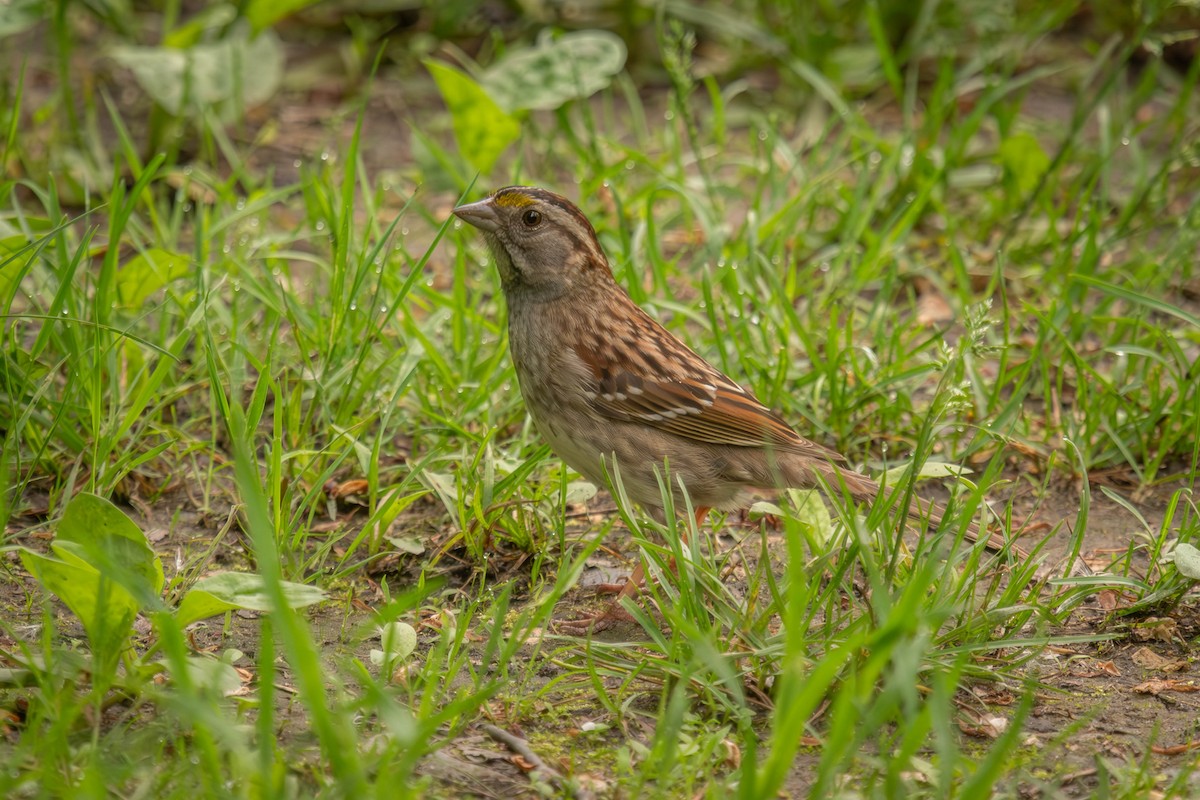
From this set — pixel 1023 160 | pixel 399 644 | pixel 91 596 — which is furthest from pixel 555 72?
pixel 91 596

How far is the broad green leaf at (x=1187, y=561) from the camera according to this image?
11.0 ft

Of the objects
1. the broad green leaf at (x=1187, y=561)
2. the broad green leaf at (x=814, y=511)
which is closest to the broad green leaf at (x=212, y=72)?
the broad green leaf at (x=814, y=511)

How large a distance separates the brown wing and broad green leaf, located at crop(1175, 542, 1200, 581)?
3.20ft

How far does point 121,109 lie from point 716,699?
15.5ft

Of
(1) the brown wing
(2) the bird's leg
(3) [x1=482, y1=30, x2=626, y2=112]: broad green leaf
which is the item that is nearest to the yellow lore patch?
(1) the brown wing

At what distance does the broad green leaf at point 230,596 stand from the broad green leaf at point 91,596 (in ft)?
0.39

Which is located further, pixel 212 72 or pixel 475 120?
pixel 212 72

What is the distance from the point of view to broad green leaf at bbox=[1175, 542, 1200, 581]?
3.34 meters

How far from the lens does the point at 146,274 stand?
174 inches

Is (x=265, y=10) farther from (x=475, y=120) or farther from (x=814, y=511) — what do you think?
(x=814, y=511)

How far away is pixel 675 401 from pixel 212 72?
315cm

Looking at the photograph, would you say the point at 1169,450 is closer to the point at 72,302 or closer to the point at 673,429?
the point at 673,429

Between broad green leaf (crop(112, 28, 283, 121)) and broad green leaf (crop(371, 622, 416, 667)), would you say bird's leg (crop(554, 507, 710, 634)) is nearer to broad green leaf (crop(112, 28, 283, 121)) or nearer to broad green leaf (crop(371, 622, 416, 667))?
broad green leaf (crop(371, 622, 416, 667))

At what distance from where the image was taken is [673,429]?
156 inches
